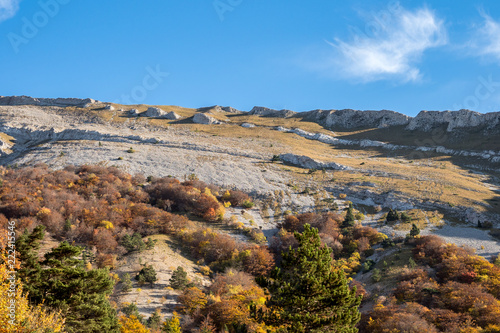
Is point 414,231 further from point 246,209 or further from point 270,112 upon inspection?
point 270,112

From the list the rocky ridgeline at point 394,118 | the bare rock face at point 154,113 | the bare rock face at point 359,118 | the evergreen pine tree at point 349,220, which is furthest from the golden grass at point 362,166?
the evergreen pine tree at point 349,220

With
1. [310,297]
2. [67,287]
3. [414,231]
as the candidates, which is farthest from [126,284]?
[414,231]

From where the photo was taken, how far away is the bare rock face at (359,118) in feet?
362

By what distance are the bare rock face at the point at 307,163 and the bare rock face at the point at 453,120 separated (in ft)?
190

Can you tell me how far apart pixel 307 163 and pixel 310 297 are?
175 ft

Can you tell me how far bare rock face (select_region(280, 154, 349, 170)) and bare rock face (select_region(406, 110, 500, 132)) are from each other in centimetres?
5800

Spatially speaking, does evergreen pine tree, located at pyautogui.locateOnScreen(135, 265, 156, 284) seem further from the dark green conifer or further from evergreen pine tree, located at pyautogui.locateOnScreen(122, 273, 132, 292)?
the dark green conifer

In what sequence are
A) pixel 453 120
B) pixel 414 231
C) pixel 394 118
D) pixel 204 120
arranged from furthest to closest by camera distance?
pixel 394 118 → pixel 204 120 → pixel 453 120 → pixel 414 231

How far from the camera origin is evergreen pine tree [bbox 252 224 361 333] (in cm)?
1230

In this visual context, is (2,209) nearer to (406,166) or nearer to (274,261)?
(274,261)

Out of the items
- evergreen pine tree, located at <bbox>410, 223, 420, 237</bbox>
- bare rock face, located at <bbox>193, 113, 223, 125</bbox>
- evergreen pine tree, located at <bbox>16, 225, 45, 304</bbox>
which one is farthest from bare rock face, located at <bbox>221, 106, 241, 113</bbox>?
evergreen pine tree, located at <bbox>16, 225, 45, 304</bbox>

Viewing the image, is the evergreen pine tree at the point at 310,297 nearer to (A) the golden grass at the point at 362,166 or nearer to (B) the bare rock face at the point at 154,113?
(A) the golden grass at the point at 362,166

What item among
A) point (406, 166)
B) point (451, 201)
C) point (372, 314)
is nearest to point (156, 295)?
point (372, 314)

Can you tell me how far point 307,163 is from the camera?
212ft
